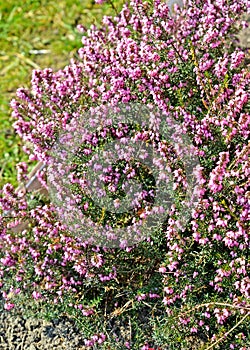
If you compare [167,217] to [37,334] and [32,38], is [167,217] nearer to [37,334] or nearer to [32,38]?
[37,334]

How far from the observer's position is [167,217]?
312cm

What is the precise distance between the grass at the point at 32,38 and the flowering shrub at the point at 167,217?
1.68 m

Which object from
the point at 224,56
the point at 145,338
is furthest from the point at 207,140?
the point at 145,338

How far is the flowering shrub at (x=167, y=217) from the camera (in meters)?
2.89

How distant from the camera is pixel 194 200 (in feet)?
9.56

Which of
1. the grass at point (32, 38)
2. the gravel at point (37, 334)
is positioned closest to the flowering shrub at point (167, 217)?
the gravel at point (37, 334)

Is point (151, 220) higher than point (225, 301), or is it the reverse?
point (151, 220)

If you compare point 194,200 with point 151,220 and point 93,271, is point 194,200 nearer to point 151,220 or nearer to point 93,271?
point 151,220

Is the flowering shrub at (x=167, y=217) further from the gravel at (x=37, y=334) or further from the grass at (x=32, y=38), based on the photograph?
the grass at (x=32, y=38)

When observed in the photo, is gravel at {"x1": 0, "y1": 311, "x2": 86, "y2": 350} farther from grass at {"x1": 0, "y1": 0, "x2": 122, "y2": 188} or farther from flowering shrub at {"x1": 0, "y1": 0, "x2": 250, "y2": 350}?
grass at {"x1": 0, "y1": 0, "x2": 122, "y2": 188}

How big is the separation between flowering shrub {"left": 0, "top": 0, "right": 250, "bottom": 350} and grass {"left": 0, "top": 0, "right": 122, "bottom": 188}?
1678 mm

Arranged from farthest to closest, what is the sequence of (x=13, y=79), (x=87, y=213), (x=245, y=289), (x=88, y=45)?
(x=13, y=79) → (x=88, y=45) → (x=87, y=213) → (x=245, y=289)

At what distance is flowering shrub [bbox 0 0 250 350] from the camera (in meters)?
2.89

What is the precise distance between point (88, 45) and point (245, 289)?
1597mm
